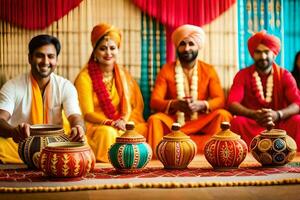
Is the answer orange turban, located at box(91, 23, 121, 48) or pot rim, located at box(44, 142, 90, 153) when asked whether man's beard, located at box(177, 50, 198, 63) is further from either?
pot rim, located at box(44, 142, 90, 153)

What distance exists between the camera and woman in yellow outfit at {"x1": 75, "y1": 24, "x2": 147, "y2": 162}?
5711 mm

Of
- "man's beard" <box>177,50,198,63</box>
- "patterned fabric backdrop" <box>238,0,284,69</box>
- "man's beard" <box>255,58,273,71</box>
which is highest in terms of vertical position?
"patterned fabric backdrop" <box>238,0,284,69</box>

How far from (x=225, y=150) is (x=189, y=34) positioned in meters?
2.35

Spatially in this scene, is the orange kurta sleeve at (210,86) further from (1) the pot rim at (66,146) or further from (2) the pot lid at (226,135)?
(1) the pot rim at (66,146)

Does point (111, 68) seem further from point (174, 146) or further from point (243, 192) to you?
point (243, 192)

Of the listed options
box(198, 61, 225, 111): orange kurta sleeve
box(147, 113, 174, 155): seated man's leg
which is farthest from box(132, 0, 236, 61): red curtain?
box(147, 113, 174, 155): seated man's leg

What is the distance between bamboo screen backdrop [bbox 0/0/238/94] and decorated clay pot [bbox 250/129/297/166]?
247cm

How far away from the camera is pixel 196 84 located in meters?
6.02

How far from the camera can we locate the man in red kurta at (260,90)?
5.71 meters

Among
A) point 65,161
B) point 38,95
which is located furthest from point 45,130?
point 38,95

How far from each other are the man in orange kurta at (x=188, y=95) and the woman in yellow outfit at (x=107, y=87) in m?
0.22

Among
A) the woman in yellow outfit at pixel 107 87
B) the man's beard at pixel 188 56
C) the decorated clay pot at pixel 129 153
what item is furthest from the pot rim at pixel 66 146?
the man's beard at pixel 188 56

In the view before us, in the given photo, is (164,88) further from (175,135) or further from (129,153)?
(129,153)

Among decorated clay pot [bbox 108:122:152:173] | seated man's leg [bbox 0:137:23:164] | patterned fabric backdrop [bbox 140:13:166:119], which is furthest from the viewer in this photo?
patterned fabric backdrop [bbox 140:13:166:119]
